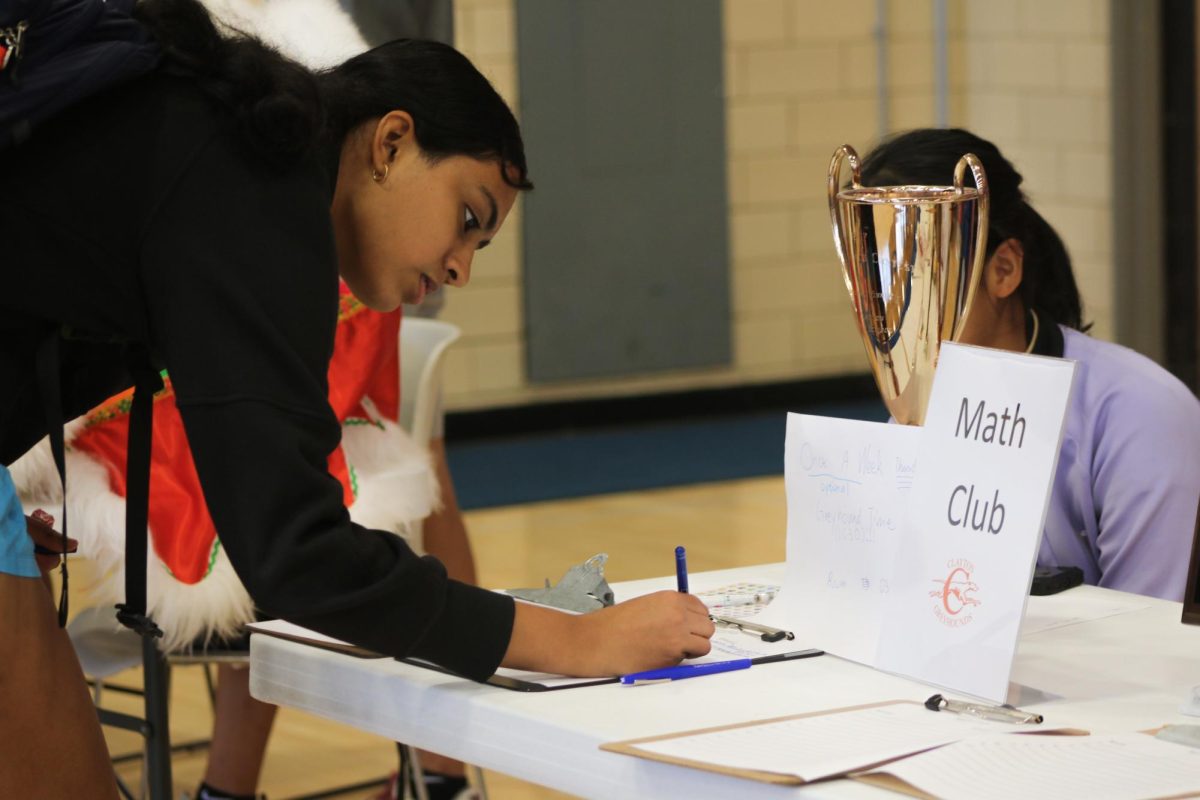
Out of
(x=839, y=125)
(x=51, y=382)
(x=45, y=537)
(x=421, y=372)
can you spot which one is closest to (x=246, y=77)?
(x=51, y=382)

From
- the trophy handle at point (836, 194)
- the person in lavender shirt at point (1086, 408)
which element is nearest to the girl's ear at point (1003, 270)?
the person in lavender shirt at point (1086, 408)

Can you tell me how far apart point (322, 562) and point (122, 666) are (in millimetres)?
1244

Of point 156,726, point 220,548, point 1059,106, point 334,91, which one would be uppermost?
point 1059,106

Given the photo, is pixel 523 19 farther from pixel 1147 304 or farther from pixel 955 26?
pixel 1147 304

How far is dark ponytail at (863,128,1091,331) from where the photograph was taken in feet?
6.23

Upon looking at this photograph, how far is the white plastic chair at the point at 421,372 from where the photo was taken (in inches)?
104

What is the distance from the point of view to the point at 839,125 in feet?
21.2

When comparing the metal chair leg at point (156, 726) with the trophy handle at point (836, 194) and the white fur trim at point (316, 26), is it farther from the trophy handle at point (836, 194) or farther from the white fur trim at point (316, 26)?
the trophy handle at point (836, 194)

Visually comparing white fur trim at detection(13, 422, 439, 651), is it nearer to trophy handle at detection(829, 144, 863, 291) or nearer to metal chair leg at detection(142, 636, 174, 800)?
metal chair leg at detection(142, 636, 174, 800)

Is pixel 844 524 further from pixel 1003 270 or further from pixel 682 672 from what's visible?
pixel 1003 270

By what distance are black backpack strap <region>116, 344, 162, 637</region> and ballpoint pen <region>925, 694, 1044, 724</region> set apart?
593mm

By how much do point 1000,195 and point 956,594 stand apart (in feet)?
2.41

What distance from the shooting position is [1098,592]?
5.34ft

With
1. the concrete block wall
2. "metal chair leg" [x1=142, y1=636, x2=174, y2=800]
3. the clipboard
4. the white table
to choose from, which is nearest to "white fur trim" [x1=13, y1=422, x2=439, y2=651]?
"metal chair leg" [x1=142, y1=636, x2=174, y2=800]
